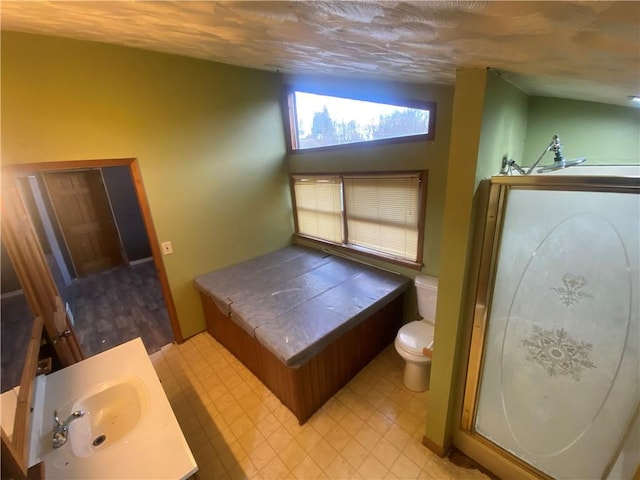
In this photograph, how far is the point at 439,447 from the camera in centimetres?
164

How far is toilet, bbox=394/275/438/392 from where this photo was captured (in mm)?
2006

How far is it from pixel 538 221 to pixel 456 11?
1010mm

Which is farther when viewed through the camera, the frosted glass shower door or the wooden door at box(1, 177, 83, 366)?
the wooden door at box(1, 177, 83, 366)

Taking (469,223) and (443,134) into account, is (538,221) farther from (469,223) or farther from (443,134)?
(443,134)

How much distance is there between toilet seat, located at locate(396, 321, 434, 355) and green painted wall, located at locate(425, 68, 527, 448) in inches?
16.6

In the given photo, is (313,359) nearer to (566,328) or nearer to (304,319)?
(304,319)

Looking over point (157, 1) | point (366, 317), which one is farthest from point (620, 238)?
point (157, 1)

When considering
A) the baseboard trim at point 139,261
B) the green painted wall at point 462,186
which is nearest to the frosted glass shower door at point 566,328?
the green painted wall at point 462,186

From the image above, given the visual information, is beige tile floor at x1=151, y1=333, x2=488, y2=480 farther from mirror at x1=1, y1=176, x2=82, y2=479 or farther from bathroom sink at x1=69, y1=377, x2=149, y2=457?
mirror at x1=1, y1=176, x2=82, y2=479

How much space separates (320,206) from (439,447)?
238 centimetres

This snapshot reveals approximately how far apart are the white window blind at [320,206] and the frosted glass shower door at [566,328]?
6.16ft

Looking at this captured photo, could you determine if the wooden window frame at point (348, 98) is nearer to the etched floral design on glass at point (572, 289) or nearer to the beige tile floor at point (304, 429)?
the etched floral design on glass at point (572, 289)

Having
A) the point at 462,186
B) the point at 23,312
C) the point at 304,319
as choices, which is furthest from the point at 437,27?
the point at 23,312

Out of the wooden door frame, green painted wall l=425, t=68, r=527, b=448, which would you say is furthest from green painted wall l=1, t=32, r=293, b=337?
green painted wall l=425, t=68, r=527, b=448
